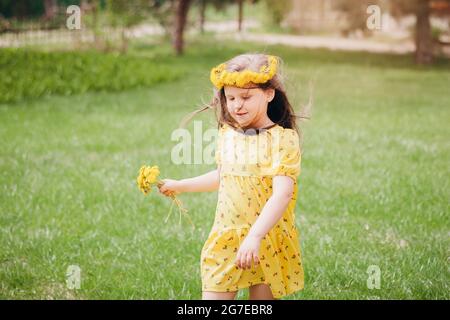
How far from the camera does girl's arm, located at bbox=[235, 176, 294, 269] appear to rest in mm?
2855

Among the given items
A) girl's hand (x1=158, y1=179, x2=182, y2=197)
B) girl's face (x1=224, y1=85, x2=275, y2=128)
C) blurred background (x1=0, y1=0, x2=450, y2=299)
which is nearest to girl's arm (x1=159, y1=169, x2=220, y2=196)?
girl's hand (x1=158, y1=179, x2=182, y2=197)

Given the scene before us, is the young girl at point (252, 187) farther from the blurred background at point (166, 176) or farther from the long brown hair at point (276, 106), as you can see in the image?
the blurred background at point (166, 176)

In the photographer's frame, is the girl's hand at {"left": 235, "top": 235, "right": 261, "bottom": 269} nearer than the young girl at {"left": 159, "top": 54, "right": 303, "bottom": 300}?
Yes

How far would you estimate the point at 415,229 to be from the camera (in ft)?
17.5

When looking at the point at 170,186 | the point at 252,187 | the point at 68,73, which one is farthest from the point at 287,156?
the point at 68,73

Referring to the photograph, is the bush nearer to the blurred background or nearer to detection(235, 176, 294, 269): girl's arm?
the blurred background

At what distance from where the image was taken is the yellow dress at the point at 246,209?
120 inches

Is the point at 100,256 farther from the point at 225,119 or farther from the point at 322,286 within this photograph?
the point at 225,119

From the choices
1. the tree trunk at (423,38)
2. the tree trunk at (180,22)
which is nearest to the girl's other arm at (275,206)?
the tree trunk at (423,38)

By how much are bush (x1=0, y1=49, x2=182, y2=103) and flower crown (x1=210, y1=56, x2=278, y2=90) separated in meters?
9.41

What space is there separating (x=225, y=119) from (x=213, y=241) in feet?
1.91

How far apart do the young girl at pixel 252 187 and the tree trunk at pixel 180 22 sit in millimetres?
18262

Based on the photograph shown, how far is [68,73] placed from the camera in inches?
574

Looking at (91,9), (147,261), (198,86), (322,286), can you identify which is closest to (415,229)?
(322,286)
